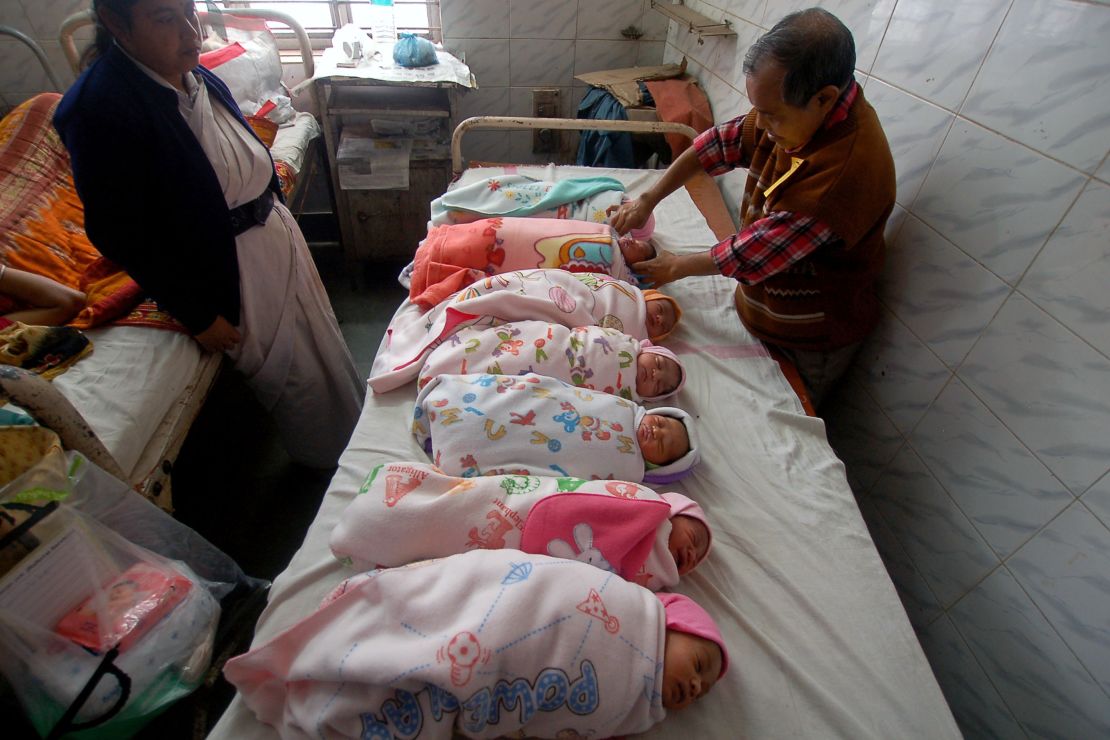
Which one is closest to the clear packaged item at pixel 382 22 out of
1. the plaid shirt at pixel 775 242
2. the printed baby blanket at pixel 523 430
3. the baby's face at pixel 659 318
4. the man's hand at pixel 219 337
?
the man's hand at pixel 219 337

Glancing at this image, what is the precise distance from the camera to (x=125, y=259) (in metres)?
1.29

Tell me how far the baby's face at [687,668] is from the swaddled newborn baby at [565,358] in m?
0.65

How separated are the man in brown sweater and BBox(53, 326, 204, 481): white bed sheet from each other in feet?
4.90

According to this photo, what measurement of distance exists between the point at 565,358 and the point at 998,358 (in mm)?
1019

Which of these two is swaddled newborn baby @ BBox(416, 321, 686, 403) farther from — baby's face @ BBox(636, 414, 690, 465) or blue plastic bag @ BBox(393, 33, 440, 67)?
blue plastic bag @ BBox(393, 33, 440, 67)

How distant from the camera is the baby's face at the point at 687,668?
85cm

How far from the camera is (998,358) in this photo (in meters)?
1.22

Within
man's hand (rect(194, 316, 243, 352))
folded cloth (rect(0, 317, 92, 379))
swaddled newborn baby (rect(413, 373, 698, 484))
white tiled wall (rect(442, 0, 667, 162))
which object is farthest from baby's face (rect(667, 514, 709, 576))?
white tiled wall (rect(442, 0, 667, 162))

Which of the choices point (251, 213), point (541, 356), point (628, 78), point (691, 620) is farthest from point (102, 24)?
point (628, 78)

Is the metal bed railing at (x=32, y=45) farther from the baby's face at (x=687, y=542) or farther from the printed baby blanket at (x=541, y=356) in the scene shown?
the baby's face at (x=687, y=542)

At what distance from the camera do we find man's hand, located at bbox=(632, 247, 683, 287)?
165cm

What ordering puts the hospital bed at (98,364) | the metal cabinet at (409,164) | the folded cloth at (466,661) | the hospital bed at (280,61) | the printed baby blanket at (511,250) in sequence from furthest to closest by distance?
the metal cabinet at (409,164) → the hospital bed at (280,61) → the printed baby blanket at (511,250) → the hospital bed at (98,364) → the folded cloth at (466,661)

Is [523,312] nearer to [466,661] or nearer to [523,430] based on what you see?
[523,430]

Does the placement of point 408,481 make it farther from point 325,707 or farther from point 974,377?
point 974,377
